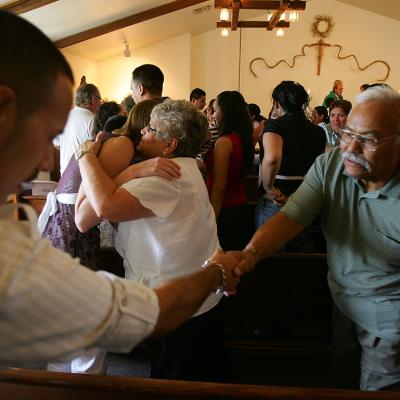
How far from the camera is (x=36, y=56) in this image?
62 centimetres

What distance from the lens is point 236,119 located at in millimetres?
2492

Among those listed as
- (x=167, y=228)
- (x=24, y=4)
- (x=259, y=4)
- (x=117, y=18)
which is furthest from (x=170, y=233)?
(x=117, y=18)

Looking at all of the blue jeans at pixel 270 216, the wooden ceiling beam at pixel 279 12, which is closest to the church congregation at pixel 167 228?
the blue jeans at pixel 270 216

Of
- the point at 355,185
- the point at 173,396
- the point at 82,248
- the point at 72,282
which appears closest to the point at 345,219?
the point at 355,185

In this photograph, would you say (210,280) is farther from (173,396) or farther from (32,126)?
(32,126)

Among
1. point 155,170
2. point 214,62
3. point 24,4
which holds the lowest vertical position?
point 155,170

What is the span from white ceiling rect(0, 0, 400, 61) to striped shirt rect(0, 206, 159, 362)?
16.5ft

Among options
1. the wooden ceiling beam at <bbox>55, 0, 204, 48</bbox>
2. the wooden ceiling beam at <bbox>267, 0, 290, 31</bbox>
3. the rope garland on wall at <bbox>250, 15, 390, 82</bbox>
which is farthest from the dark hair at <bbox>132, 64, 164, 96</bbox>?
the rope garland on wall at <bbox>250, 15, 390, 82</bbox>

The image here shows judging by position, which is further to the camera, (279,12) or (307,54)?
(307,54)

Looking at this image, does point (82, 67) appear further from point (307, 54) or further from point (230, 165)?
point (230, 165)

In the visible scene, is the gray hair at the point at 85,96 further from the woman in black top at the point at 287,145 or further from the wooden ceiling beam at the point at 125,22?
the wooden ceiling beam at the point at 125,22

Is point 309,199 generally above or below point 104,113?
below

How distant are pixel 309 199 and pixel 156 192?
1.64ft

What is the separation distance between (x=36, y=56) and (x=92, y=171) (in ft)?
2.73
